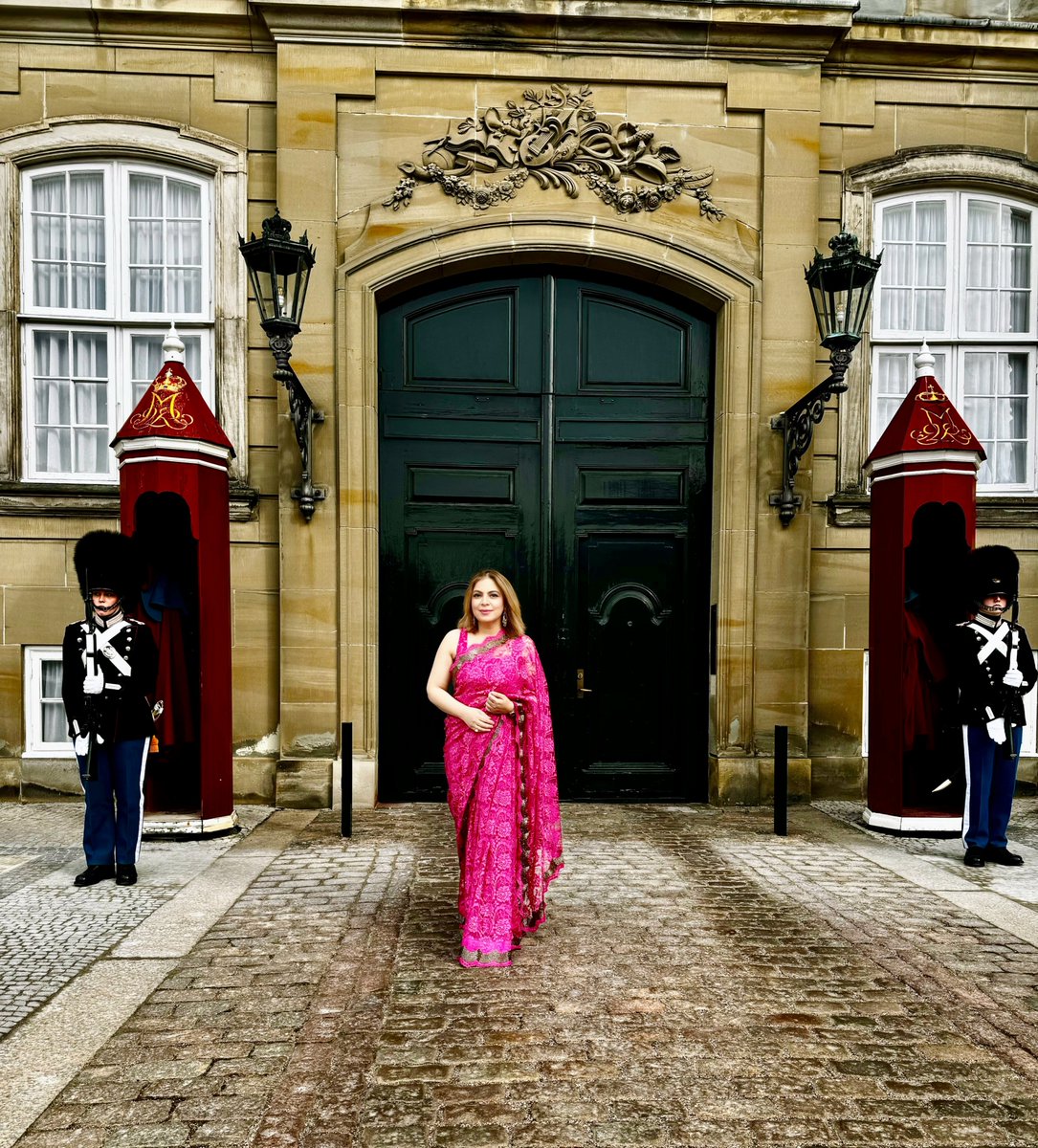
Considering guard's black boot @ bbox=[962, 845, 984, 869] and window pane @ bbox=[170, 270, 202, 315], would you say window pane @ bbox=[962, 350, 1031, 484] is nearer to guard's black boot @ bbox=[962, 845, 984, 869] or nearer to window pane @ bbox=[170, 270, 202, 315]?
guard's black boot @ bbox=[962, 845, 984, 869]

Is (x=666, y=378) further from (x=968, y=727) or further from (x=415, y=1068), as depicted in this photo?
(x=415, y=1068)

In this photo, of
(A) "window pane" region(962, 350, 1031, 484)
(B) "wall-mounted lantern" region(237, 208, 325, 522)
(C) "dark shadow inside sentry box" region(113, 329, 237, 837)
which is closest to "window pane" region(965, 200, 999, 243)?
(A) "window pane" region(962, 350, 1031, 484)

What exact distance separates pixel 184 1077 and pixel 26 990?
1.12 metres

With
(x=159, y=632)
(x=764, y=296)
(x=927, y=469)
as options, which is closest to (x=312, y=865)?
(x=159, y=632)

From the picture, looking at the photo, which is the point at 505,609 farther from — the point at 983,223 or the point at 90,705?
the point at 983,223

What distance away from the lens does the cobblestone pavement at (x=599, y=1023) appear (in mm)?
2846

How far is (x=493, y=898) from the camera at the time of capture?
13.3 ft

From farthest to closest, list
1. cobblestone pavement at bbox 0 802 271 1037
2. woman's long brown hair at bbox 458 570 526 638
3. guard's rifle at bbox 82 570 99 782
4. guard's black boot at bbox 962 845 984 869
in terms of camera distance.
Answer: guard's black boot at bbox 962 845 984 869
guard's rifle at bbox 82 570 99 782
woman's long brown hair at bbox 458 570 526 638
cobblestone pavement at bbox 0 802 271 1037

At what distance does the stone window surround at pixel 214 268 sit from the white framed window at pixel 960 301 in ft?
18.9

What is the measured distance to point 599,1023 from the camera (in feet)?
11.6

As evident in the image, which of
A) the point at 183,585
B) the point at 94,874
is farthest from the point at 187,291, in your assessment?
the point at 94,874

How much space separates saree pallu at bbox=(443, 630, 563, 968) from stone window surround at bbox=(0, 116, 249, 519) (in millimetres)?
4370

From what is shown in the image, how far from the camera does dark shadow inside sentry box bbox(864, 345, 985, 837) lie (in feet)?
21.9

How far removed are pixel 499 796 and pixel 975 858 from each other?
12.2 ft
